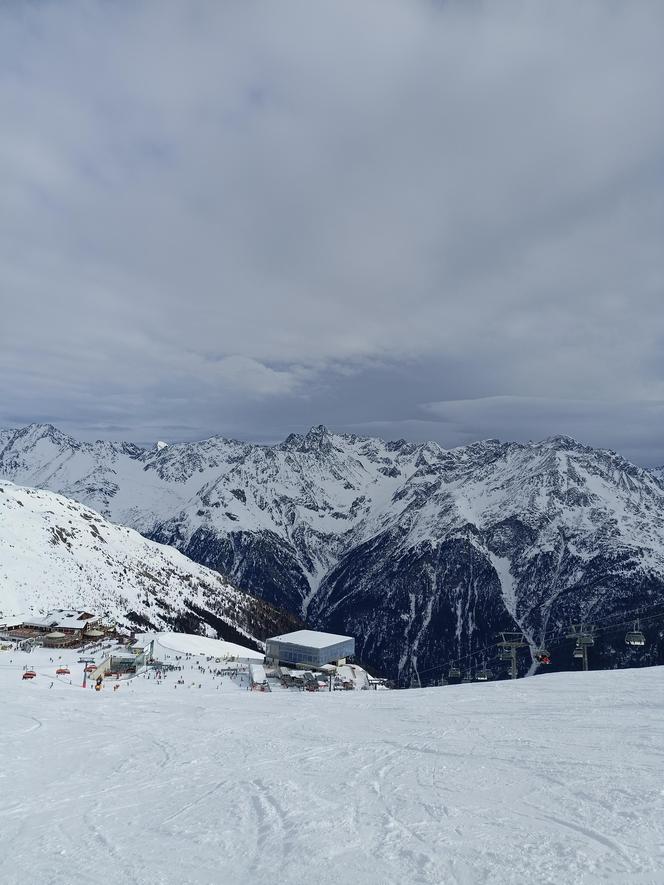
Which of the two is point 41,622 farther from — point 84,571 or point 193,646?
point 84,571

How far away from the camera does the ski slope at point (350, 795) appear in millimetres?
11156

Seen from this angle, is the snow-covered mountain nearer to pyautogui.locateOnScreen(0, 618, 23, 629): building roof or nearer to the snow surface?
the snow surface

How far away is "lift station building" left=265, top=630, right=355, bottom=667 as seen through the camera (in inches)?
3099

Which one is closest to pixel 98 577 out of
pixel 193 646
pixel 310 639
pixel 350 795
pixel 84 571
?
pixel 84 571

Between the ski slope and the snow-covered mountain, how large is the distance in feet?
319

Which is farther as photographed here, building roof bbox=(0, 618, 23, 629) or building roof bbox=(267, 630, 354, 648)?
building roof bbox=(0, 618, 23, 629)

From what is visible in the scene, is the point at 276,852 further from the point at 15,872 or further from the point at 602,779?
the point at 602,779

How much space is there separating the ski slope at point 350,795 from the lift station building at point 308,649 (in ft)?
170

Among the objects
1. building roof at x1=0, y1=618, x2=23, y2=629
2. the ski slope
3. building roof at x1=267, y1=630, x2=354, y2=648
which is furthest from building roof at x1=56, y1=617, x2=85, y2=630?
the ski slope

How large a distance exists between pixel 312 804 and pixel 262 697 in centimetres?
2614

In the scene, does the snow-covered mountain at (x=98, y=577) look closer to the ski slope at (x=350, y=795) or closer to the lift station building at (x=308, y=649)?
the lift station building at (x=308, y=649)

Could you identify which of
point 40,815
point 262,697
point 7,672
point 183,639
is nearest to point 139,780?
point 40,815

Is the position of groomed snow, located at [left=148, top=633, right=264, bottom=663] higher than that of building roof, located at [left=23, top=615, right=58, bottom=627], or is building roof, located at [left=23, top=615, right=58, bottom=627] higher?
building roof, located at [left=23, top=615, right=58, bottom=627]

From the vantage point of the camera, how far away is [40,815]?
15.6 meters
